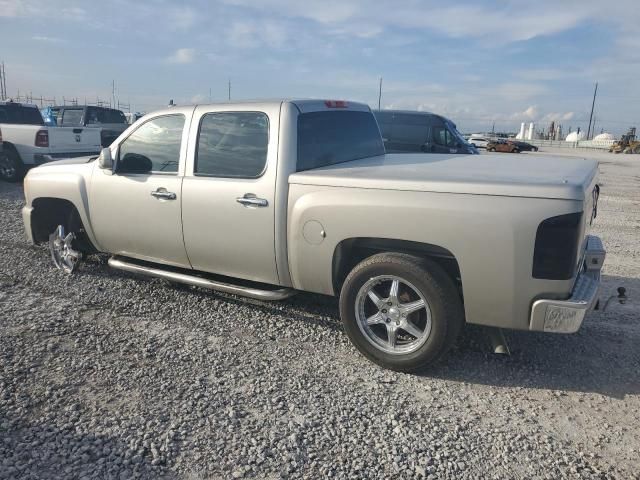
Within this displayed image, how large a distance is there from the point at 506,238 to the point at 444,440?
122 cm

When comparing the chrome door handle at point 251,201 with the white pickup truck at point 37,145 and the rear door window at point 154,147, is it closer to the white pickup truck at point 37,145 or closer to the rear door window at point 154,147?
the rear door window at point 154,147

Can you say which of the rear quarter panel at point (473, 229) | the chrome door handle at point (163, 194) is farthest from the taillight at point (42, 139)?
the rear quarter panel at point (473, 229)

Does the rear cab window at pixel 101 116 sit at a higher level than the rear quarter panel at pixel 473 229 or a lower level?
higher

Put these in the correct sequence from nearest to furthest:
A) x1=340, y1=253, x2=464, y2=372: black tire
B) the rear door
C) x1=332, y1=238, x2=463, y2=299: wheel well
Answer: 1. x1=340, y1=253, x2=464, y2=372: black tire
2. x1=332, y1=238, x2=463, y2=299: wheel well
3. the rear door

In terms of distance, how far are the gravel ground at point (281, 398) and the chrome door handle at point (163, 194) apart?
41.5 inches

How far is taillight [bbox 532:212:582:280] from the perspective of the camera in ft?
9.39

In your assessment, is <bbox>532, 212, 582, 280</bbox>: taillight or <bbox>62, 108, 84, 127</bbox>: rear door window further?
<bbox>62, 108, 84, 127</bbox>: rear door window

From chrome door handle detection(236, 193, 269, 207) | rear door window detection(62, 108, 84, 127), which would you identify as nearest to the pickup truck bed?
chrome door handle detection(236, 193, 269, 207)

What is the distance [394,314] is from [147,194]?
2.48m

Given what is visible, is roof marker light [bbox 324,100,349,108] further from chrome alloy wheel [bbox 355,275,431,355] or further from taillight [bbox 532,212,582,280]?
taillight [bbox 532,212,582,280]

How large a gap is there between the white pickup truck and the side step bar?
7516 mm

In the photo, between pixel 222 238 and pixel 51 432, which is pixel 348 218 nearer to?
pixel 222 238

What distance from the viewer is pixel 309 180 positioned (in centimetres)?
363

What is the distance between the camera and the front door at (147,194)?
438 centimetres
